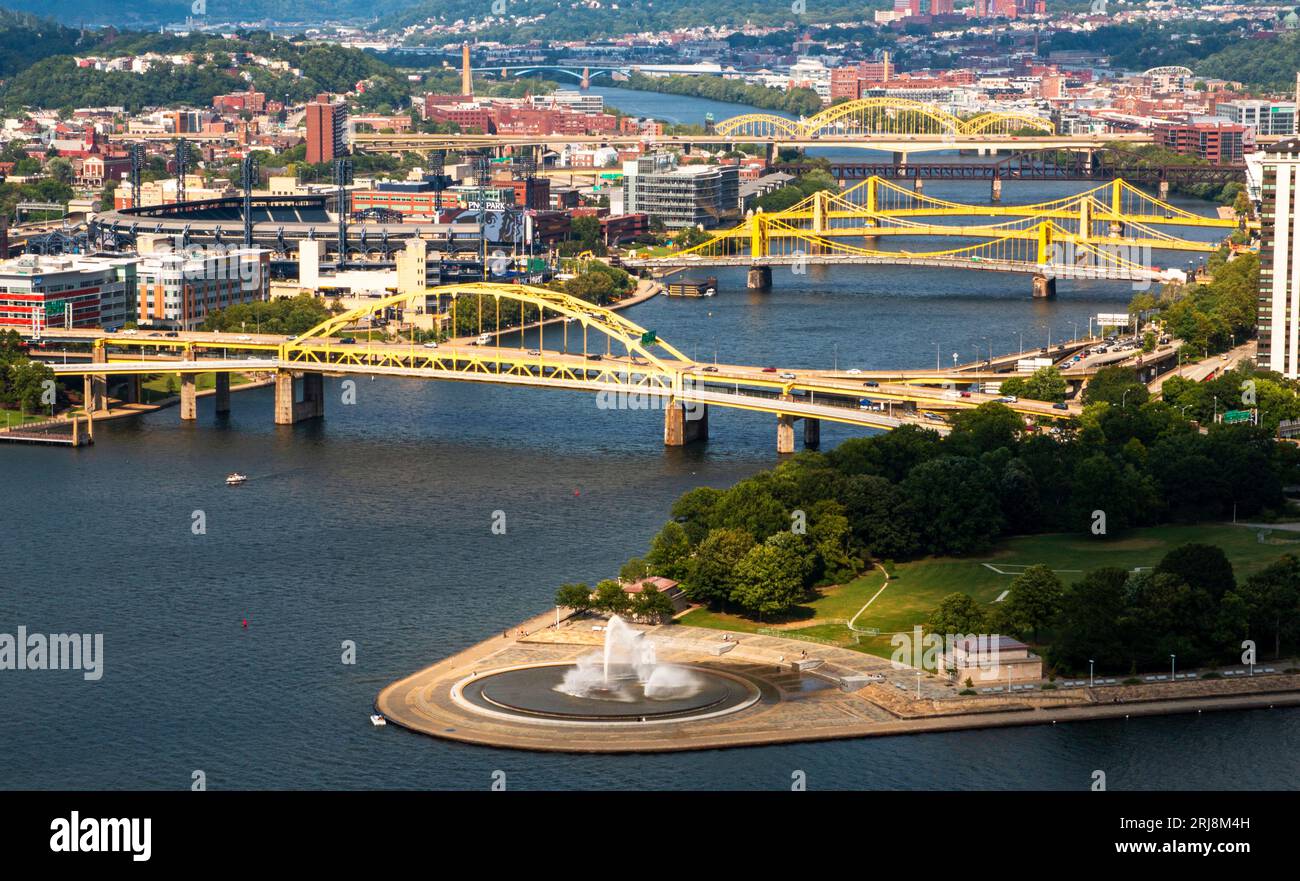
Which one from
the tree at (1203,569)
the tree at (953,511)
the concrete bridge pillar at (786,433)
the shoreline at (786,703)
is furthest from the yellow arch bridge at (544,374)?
the shoreline at (786,703)

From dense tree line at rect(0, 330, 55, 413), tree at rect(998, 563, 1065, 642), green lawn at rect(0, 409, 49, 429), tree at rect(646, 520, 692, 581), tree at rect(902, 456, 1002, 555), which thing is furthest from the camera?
dense tree line at rect(0, 330, 55, 413)

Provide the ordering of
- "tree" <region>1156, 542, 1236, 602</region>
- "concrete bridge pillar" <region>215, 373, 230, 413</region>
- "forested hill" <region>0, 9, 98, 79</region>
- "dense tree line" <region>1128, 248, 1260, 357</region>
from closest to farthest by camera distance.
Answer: "tree" <region>1156, 542, 1236, 602</region> < "concrete bridge pillar" <region>215, 373, 230, 413</region> < "dense tree line" <region>1128, 248, 1260, 357</region> < "forested hill" <region>0, 9, 98, 79</region>

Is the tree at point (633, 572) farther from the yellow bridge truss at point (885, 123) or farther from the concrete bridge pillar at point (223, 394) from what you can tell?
the yellow bridge truss at point (885, 123)

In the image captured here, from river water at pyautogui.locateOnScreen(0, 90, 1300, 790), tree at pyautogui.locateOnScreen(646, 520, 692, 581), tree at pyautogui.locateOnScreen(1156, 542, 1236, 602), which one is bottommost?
river water at pyautogui.locateOnScreen(0, 90, 1300, 790)

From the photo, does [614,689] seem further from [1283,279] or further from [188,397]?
[1283,279]

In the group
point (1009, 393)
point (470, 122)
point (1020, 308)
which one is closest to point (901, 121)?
point (470, 122)

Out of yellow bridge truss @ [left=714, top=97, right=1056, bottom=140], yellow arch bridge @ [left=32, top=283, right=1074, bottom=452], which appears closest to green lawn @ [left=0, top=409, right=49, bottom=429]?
yellow arch bridge @ [left=32, top=283, right=1074, bottom=452]

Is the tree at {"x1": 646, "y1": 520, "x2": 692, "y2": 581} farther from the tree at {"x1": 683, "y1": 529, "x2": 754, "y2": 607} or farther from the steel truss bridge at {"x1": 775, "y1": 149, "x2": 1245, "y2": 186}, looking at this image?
the steel truss bridge at {"x1": 775, "y1": 149, "x2": 1245, "y2": 186}

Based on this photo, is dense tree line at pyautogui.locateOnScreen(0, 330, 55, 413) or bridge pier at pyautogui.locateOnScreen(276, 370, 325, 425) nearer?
bridge pier at pyautogui.locateOnScreen(276, 370, 325, 425)
